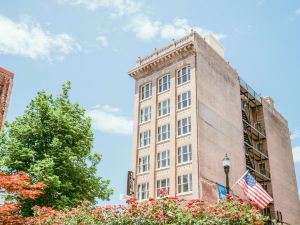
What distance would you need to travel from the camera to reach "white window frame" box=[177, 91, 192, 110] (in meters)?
40.7

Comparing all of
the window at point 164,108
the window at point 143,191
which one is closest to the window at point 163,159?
the window at point 143,191

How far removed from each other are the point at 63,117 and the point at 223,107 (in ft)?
75.5

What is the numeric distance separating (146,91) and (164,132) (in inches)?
273

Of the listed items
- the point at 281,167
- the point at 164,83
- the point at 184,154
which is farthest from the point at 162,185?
the point at 281,167

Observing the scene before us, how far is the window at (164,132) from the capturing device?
41.2m

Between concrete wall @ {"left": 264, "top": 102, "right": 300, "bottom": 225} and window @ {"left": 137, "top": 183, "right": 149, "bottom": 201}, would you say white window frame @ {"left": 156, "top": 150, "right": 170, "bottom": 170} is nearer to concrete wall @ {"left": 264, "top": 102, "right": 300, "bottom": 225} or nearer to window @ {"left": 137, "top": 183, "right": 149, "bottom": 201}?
window @ {"left": 137, "top": 183, "right": 149, "bottom": 201}

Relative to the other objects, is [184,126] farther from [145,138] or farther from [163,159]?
[145,138]

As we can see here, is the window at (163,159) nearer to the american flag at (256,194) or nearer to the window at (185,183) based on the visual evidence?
the window at (185,183)

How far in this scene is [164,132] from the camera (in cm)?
4159

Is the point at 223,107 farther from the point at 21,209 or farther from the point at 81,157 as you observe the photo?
the point at 21,209

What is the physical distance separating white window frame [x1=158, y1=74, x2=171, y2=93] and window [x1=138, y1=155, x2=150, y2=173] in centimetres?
841

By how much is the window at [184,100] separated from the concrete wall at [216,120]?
49.7 inches

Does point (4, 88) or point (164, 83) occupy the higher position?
point (4, 88)

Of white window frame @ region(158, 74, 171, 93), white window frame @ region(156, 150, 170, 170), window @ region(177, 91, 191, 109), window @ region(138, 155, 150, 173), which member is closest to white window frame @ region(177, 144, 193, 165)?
white window frame @ region(156, 150, 170, 170)
